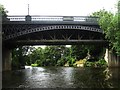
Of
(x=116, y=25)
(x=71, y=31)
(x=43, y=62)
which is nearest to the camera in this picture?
(x=116, y=25)

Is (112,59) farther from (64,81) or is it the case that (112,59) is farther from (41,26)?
(64,81)

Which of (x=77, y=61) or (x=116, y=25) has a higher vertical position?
(x=116, y=25)

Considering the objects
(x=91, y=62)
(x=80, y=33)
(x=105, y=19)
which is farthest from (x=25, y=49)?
(x=105, y=19)

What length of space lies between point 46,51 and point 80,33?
90630 mm

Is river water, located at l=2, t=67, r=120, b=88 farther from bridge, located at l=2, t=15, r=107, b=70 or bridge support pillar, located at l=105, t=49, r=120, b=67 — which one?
bridge support pillar, located at l=105, t=49, r=120, b=67

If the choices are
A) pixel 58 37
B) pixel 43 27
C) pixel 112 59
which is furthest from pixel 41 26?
pixel 112 59

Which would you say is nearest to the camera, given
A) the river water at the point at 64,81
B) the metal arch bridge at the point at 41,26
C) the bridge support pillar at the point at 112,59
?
the river water at the point at 64,81

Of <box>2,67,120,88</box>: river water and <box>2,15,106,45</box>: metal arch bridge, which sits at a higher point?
<box>2,15,106,45</box>: metal arch bridge

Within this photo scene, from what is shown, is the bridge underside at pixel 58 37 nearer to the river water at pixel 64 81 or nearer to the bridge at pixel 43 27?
the bridge at pixel 43 27

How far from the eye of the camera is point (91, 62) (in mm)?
102312

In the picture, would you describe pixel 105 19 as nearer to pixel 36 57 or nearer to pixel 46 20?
pixel 46 20

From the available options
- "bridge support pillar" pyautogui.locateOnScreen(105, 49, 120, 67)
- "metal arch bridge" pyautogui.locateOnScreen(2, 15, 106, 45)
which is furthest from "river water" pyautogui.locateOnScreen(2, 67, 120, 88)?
"bridge support pillar" pyautogui.locateOnScreen(105, 49, 120, 67)

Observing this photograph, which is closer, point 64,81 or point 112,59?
point 64,81

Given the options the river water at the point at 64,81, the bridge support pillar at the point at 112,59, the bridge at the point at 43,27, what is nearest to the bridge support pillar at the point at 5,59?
the bridge at the point at 43,27
